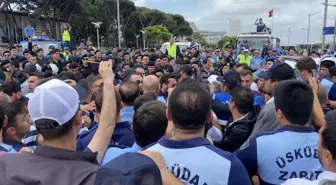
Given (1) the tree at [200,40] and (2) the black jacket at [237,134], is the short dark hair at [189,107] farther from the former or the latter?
(1) the tree at [200,40]

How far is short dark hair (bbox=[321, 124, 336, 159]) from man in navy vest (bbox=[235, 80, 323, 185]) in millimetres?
509

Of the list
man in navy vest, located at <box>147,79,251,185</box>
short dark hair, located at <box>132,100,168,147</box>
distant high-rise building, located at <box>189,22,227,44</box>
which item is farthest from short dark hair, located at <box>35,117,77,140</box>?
distant high-rise building, located at <box>189,22,227,44</box>

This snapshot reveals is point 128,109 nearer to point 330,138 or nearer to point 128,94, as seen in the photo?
point 128,94

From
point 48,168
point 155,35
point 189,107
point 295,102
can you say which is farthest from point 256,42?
point 155,35

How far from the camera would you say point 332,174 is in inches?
63.7

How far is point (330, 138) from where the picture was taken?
171cm

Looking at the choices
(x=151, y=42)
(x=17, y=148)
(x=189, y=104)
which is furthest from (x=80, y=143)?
(x=151, y=42)

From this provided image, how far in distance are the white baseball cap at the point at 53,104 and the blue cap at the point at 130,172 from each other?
1.91 feet

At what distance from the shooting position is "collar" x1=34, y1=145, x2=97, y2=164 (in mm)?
1578

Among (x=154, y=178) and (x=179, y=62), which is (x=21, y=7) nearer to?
(x=179, y=62)

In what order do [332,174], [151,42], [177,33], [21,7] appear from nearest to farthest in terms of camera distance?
[332,174]
[21,7]
[151,42]
[177,33]

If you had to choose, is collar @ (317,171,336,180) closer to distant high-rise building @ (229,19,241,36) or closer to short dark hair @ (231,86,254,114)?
short dark hair @ (231,86,254,114)

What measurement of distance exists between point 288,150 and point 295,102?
37 centimetres

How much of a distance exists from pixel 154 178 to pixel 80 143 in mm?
1741
